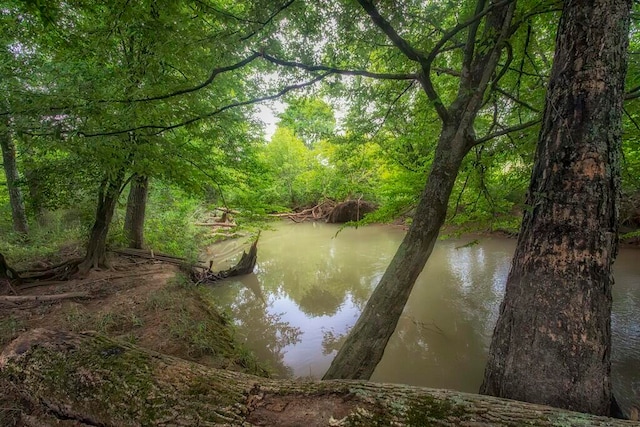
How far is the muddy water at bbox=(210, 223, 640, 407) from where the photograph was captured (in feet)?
12.9

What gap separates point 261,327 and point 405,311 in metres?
2.76

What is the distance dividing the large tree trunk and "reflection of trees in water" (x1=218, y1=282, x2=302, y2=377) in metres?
3.04

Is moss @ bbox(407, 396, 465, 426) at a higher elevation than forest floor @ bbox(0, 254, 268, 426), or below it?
higher

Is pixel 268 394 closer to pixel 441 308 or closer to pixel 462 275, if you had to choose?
pixel 441 308

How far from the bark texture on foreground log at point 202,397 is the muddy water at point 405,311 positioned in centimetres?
203

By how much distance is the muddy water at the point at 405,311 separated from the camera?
3918 millimetres

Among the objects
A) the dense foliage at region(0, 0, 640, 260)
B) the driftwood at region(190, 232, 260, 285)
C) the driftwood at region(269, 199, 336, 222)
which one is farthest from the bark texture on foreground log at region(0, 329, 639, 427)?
A: the driftwood at region(269, 199, 336, 222)

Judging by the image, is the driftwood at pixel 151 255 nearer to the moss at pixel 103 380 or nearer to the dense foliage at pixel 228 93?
the dense foliage at pixel 228 93

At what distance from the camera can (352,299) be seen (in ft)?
21.1

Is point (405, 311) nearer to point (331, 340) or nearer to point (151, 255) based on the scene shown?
point (331, 340)

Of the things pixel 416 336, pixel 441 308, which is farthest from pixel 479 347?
pixel 441 308

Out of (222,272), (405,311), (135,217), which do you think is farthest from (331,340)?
(135,217)

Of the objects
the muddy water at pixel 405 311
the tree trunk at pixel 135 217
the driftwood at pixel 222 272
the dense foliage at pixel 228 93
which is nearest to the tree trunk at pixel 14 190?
the dense foliage at pixel 228 93

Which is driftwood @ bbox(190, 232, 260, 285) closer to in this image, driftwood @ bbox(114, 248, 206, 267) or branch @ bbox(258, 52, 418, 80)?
driftwood @ bbox(114, 248, 206, 267)
